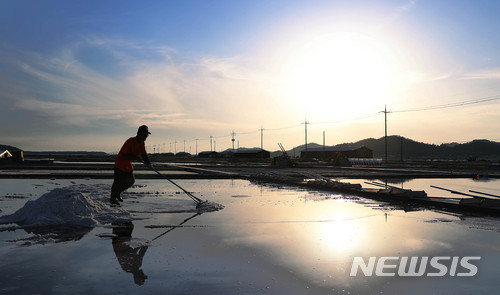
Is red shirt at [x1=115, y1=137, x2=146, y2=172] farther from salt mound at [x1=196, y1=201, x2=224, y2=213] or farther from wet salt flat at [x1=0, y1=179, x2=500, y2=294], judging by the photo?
salt mound at [x1=196, y1=201, x2=224, y2=213]

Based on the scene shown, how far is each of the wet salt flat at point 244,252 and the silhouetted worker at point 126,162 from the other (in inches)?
38.5

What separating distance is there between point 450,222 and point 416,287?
4553 millimetres

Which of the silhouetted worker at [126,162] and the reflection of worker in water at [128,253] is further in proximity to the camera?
the silhouetted worker at [126,162]

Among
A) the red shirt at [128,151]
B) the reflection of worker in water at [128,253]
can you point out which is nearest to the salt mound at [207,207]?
the red shirt at [128,151]

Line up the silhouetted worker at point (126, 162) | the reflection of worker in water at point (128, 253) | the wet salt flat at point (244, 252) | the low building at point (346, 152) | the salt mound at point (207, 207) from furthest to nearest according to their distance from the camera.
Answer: the low building at point (346, 152), the silhouetted worker at point (126, 162), the salt mound at point (207, 207), the reflection of worker in water at point (128, 253), the wet salt flat at point (244, 252)

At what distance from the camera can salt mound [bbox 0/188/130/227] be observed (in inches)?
287

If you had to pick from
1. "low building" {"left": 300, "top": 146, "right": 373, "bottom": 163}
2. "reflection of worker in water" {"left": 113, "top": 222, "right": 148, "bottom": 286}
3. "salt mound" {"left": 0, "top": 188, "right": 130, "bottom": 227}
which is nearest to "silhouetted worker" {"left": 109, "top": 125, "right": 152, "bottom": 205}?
"salt mound" {"left": 0, "top": 188, "right": 130, "bottom": 227}

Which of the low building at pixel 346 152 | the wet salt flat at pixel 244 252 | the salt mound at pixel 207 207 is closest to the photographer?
the wet salt flat at pixel 244 252

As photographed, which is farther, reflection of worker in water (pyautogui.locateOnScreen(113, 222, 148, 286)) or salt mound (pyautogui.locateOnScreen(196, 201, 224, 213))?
salt mound (pyautogui.locateOnScreen(196, 201, 224, 213))

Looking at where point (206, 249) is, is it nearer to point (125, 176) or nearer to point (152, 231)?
point (152, 231)

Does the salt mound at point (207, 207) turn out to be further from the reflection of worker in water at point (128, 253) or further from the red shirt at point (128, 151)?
the reflection of worker in water at point (128, 253)

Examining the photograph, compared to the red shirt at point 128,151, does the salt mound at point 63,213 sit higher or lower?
lower

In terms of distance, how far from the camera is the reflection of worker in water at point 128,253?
4316 millimetres

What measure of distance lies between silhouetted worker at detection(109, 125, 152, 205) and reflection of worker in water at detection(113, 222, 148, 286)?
2899 mm
